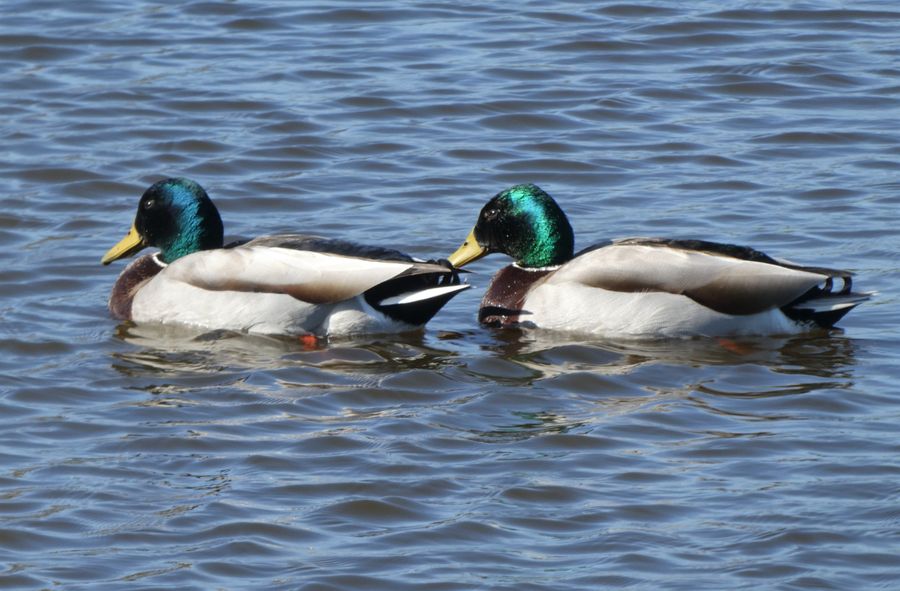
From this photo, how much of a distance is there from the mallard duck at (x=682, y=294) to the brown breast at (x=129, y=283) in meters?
2.01

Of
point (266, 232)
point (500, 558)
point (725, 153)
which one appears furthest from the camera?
point (725, 153)

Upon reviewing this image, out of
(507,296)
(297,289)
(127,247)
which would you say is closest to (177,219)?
(127,247)

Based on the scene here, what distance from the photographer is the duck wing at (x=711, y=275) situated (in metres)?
9.55

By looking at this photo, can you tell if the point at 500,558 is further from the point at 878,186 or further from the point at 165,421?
the point at 878,186

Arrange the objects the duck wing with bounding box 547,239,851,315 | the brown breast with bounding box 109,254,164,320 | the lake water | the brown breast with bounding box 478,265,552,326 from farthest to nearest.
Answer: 1. the brown breast with bounding box 109,254,164,320
2. the brown breast with bounding box 478,265,552,326
3. the duck wing with bounding box 547,239,851,315
4. the lake water

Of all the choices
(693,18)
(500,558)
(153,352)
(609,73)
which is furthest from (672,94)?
(500,558)

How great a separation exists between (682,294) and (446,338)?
1.25 meters

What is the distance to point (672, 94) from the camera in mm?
14047

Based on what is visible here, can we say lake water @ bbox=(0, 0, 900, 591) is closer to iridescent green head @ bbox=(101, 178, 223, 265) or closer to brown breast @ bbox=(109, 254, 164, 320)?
brown breast @ bbox=(109, 254, 164, 320)

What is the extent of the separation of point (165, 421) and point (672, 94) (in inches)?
265

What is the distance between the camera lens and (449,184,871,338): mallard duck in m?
9.57

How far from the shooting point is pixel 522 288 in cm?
1016

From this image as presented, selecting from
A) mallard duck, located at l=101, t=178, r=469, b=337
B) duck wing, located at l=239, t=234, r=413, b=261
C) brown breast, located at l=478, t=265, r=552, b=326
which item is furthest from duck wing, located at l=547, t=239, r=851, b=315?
duck wing, located at l=239, t=234, r=413, b=261

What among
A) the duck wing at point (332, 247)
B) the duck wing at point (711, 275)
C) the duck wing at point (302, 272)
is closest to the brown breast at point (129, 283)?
the duck wing at point (302, 272)
